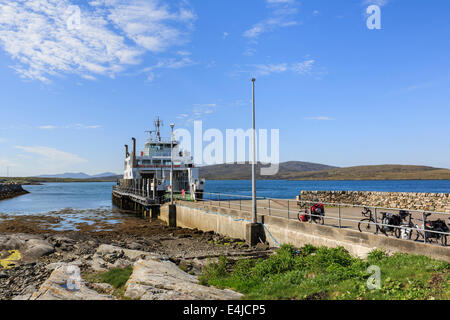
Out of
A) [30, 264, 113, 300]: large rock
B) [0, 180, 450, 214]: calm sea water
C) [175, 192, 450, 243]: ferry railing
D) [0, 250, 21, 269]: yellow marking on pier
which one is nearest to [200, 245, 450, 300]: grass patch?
[175, 192, 450, 243]: ferry railing

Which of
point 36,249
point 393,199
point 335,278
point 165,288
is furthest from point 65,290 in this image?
point 393,199

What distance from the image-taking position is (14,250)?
1522cm

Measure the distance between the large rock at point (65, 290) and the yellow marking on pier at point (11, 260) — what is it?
5.48 meters

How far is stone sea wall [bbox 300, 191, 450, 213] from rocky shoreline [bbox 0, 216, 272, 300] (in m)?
10.9

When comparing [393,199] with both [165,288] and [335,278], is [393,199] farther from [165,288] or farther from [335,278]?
[165,288]

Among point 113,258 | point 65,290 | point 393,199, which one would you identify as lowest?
point 113,258

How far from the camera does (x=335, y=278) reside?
7.63 m

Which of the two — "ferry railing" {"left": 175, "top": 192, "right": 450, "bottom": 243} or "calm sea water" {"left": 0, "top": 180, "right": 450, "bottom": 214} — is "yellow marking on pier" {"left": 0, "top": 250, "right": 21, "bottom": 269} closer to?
"ferry railing" {"left": 175, "top": 192, "right": 450, "bottom": 243}

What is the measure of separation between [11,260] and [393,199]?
21890mm

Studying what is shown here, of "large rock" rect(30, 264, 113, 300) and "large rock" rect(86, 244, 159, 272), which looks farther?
"large rock" rect(86, 244, 159, 272)

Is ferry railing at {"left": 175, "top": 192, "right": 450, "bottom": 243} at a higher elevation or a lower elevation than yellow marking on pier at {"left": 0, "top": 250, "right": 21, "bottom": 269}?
higher

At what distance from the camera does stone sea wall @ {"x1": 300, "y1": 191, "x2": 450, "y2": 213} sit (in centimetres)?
1992

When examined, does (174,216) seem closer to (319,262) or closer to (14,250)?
(14,250)
